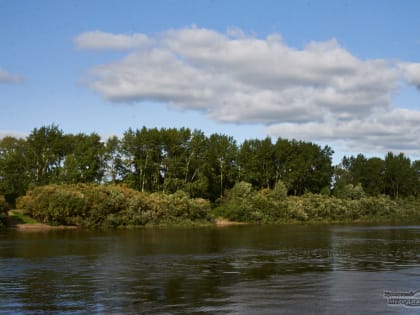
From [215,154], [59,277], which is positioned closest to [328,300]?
[59,277]

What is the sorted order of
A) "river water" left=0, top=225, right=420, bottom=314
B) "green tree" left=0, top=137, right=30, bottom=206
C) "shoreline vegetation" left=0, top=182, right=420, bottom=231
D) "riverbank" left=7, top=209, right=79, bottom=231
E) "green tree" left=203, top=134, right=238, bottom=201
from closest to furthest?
"river water" left=0, top=225, right=420, bottom=314, "riverbank" left=7, top=209, right=79, bottom=231, "shoreline vegetation" left=0, top=182, right=420, bottom=231, "green tree" left=0, top=137, right=30, bottom=206, "green tree" left=203, top=134, right=238, bottom=201

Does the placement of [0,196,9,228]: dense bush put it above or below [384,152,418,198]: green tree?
below

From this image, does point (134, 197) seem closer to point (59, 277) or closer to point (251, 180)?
point (251, 180)

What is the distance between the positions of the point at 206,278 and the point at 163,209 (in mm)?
67024

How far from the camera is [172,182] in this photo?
4766 inches

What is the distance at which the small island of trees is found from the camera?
95562mm

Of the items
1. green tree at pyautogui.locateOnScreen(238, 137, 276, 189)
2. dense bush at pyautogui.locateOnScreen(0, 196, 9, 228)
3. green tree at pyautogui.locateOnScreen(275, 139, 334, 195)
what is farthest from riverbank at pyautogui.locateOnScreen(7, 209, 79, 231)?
green tree at pyautogui.locateOnScreen(275, 139, 334, 195)

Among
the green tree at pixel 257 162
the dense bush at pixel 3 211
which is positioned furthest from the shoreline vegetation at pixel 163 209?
the green tree at pixel 257 162

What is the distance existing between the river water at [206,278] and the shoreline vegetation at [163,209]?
34284 millimetres

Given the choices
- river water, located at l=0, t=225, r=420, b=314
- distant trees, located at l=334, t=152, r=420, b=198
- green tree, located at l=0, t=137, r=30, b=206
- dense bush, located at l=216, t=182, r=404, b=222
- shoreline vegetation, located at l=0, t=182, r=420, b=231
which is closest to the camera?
river water, located at l=0, t=225, r=420, b=314

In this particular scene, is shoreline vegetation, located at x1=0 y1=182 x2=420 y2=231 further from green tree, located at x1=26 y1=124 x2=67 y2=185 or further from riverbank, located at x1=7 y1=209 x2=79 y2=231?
green tree, located at x1=26 y1=124 x2=67 y2=185

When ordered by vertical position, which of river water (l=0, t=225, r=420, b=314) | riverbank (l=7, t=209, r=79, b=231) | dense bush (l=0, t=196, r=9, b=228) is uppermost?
dense bush (l=0, t=196, r=9, b=228)

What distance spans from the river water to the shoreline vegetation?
34.3m

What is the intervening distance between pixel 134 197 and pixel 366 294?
7470 centimetres
